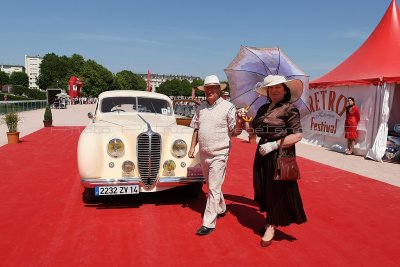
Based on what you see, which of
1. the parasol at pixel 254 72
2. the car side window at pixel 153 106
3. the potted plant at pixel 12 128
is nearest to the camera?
the parasol at pixel 254 72

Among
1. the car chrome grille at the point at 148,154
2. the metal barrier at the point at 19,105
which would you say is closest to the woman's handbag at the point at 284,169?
the car chrome grille at the point at 148,154

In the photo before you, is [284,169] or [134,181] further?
[134,181]

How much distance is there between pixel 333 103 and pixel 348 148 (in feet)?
6.23

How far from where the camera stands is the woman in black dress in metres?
3.65

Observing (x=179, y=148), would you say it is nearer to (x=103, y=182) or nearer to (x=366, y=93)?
(x=103, y=182)

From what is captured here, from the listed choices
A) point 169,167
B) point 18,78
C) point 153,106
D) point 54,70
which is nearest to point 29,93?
point 54,70

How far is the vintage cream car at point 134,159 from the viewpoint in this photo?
473 centimetres

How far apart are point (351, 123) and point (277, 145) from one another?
8085mm

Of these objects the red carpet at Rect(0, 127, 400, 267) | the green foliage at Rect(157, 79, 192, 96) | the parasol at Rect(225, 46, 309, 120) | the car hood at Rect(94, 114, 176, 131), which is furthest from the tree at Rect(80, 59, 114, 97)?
the green foliage at Rect(157, 79, 192, 96)

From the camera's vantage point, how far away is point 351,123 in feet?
35.0

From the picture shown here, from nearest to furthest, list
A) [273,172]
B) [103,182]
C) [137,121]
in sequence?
[273,172] → [103,182] → [137,121]

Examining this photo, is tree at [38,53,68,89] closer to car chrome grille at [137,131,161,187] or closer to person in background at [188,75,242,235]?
car chrome grille at [137,131,161,187]

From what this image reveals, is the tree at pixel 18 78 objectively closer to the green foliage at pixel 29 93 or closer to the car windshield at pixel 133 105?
the green foliage at pixel 29 93

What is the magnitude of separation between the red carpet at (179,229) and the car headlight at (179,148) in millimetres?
832
